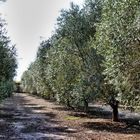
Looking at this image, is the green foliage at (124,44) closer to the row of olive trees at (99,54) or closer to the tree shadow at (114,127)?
the row of olive trees at (99,54)

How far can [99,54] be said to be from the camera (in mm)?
39344

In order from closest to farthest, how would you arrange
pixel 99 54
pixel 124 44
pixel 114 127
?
pixel 124 44 < pixel 114 127 < pixel 99 54

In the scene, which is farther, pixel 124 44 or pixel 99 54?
pixel 99 54

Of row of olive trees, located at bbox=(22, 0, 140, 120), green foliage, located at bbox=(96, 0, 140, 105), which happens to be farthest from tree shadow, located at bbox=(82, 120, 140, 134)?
green foliage, located at bbox=(96, 0, 140, 105)

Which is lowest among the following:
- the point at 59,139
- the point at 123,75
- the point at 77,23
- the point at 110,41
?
the point at 59,139

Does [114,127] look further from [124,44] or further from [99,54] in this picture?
[124,44]

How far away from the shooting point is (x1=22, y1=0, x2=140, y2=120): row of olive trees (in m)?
25.5

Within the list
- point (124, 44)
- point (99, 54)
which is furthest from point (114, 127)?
point (124, 44)

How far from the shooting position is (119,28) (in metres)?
26.5

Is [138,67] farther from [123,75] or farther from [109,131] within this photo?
[109,131]

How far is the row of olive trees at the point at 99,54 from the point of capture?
25530mm

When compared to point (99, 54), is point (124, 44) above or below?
below

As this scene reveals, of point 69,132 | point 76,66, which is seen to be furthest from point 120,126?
point 76,66

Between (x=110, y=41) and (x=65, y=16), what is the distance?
1912 centimetres
